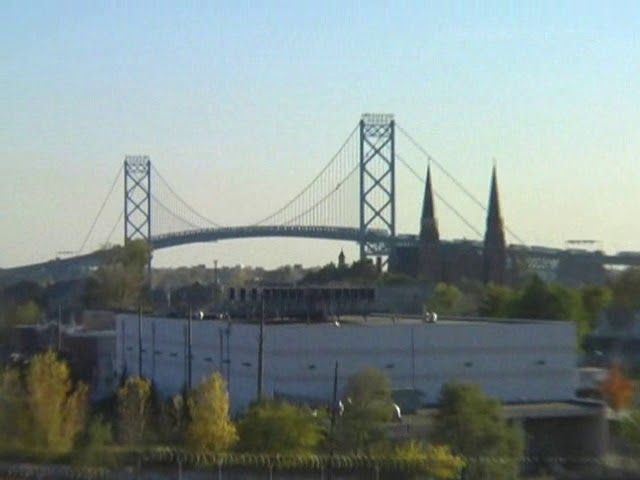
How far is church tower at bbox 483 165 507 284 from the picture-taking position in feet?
149

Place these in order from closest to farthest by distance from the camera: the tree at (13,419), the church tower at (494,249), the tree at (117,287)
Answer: the tree at (13,419) < the tree at (117,287) < the church tower at (494,249)

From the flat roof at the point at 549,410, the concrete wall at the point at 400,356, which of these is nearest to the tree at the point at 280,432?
the flat roof at the point at 549,410

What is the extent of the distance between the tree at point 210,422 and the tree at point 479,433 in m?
1.93

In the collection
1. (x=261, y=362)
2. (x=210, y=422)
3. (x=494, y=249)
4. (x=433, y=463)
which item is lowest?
(x=433, y=463)

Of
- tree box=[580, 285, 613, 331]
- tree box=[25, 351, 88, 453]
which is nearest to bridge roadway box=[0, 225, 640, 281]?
tree box=[580, 285, 613, 331]

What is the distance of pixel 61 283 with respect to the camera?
150 ft

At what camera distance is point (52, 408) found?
16.8 metres

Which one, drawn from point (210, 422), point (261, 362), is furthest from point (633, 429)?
point (261, 362)

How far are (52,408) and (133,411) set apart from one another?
4.10 feet

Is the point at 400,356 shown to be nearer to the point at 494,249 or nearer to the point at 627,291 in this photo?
the point at 627,291

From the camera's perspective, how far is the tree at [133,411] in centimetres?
1639

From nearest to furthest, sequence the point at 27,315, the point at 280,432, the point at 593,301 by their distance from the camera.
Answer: the point at 280,432
the point at 593,301
the point at 27,315

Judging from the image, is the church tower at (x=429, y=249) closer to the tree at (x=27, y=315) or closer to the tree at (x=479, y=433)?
the tree at (x=27, y=315)

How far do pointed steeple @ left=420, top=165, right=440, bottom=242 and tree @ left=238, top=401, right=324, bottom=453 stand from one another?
1220 inches
